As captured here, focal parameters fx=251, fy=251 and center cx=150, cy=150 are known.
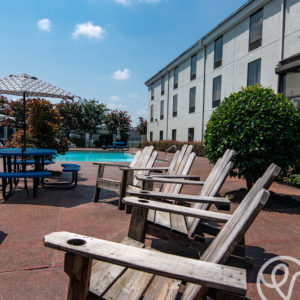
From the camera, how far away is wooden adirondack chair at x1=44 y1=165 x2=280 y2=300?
960 millimetres

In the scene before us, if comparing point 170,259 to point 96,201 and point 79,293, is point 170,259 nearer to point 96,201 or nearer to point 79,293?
point 79,293

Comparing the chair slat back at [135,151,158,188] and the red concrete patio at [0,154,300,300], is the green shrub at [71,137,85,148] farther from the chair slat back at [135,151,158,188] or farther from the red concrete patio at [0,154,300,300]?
the chair slat back at [135,151,158,188]

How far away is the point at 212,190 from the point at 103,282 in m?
1.34

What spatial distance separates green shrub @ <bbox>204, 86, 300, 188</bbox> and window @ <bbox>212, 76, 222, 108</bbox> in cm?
1276

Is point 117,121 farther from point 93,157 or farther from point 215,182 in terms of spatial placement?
point 215,182

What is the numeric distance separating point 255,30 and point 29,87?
13157 millimetres

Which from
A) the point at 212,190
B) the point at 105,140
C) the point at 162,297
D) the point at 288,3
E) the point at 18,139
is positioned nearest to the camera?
the point at 162,297

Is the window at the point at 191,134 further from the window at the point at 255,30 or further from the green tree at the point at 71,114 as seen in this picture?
the green tree at the point at 71,114

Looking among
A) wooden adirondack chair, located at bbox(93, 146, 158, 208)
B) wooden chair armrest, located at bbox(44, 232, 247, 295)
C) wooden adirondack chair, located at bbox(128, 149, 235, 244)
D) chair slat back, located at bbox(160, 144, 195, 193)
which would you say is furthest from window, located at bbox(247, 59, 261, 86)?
wooden chair armrest, located at bbox(44, 232, 247, 295)

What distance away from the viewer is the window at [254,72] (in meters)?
13.8

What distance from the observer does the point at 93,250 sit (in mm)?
1079

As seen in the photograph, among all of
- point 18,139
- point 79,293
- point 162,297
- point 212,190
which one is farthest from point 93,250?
point 18,139

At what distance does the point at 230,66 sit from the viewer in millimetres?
16188

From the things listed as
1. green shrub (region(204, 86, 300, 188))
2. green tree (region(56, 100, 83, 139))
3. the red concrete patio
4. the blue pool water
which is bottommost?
the blue pool water
